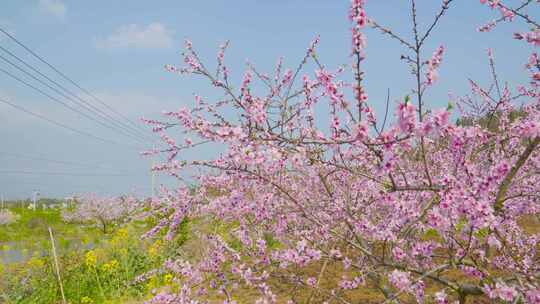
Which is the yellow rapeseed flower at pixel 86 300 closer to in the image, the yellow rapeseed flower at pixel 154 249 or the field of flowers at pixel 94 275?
the field of flowers at pixel 94 275

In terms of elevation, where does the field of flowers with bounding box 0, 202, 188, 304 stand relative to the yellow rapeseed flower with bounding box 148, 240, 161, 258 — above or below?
below

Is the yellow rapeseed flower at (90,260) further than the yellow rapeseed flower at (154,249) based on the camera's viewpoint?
No

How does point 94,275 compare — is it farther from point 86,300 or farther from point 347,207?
point 347,207

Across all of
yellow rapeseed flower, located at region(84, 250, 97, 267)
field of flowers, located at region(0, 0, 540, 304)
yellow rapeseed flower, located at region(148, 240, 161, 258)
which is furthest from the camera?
yellow rapeseed flower, located at region(148, 240, 161, 258)

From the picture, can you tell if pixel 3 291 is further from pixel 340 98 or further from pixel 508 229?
pixel 508 229

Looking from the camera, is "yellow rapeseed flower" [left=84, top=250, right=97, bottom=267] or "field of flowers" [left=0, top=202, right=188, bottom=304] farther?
"yellow rapeseed flower" [left=84, top=250, right=97, bottom=267]

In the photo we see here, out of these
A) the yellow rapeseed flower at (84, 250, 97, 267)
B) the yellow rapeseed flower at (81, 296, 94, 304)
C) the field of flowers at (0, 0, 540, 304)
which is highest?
the field of flowers at (0, 0, 540, 304)

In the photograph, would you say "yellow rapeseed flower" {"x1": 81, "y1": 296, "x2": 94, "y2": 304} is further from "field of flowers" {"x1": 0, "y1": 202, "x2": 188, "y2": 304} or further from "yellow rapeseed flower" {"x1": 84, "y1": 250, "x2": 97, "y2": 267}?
"yellow rapeseed flower" {"x1": 84, "y1": 250, "x2": 97, "y2": 267}

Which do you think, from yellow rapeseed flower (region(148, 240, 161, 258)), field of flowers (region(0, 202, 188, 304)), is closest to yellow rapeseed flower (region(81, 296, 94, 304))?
field of flowers (region(0, 202, 188, 304))

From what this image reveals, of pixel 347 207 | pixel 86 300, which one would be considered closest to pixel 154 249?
pixel 86 300

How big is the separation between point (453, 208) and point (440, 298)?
692 mm

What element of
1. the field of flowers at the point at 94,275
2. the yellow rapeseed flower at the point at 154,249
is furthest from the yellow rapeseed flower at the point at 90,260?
the yellow rapeseed flower at the point at 154,249

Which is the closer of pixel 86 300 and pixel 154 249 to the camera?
pixel 86 300

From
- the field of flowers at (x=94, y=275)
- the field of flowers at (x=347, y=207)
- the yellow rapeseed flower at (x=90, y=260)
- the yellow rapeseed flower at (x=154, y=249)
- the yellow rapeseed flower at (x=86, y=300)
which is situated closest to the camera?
the field of flowers at (x=347, y=207)
